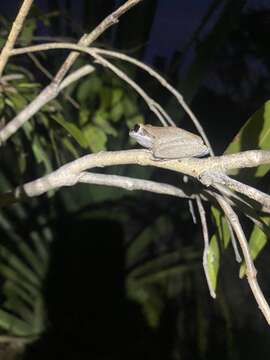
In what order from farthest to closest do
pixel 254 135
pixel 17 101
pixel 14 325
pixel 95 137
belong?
1. pixel 14 325
2. pixel 95 137
3. pixel 17 101
4. pixel 254 135

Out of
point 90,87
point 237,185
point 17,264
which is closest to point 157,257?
point 17,264

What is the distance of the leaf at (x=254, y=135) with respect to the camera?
464mm

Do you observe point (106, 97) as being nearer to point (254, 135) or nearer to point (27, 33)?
point (27, 33)

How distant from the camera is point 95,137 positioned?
29.2 inches

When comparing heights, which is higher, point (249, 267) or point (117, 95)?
point (117, 95)

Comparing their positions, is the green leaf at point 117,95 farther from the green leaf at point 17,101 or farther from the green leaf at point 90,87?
the green leaf at point 17,101

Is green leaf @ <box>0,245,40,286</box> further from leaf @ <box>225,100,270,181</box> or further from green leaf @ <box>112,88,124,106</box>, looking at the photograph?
leaf @ <box>225,100,270,181</box>

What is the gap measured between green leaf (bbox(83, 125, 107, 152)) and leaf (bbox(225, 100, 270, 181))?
0.29 metres

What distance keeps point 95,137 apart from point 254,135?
0.33 metres

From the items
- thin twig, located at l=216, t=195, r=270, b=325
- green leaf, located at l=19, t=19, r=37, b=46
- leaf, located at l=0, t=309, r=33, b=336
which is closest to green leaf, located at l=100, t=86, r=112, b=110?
green leaf, located at l=19, t=19, r=37, b=46

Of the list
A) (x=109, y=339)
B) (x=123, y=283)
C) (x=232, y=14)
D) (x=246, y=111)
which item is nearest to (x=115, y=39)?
(x=232, y=14)

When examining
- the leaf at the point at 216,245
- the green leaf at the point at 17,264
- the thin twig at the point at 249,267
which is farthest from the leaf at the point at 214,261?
the green leaf at the point at 17,264

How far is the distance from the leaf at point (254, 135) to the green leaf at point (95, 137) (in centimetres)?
29

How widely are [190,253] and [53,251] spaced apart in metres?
0.43
